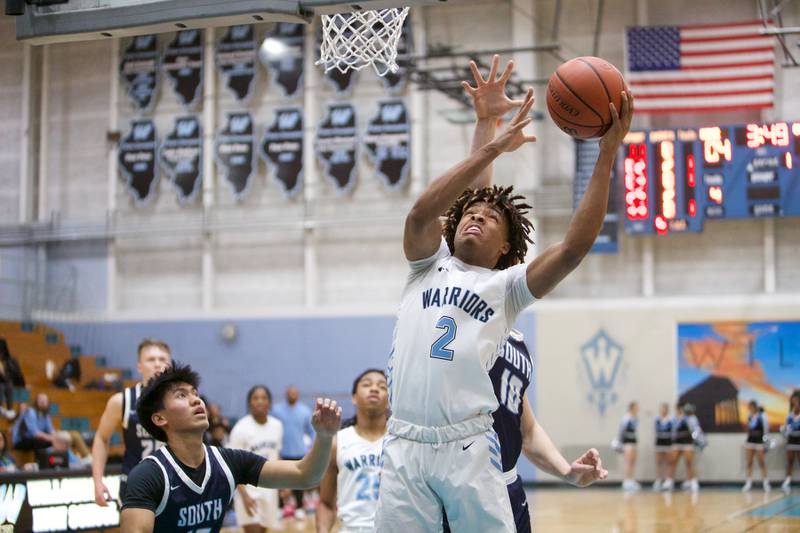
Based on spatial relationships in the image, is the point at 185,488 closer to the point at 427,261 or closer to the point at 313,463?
the point at 313,463

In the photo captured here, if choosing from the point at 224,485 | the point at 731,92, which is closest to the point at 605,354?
the point at 731,92

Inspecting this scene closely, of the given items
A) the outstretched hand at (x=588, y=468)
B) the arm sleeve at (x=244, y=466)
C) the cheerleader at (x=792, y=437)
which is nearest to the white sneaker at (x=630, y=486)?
the cheerleader at (x=792, y=437)

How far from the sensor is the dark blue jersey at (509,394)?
161 inches

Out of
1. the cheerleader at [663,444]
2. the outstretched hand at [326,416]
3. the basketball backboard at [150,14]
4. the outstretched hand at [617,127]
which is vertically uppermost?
the basketball backboard at [150,14]

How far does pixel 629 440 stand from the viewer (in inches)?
679

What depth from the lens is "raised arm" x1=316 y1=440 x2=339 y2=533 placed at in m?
5.93

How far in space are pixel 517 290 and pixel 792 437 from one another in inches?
570

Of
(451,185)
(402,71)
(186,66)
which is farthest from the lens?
(186,66)

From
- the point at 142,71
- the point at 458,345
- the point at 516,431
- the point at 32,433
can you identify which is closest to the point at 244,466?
the point at 516,431

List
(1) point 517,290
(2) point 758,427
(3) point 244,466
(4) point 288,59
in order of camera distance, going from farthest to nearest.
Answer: (4) point 288,59 < (2) point 758,427 < (3) point 244,466 < (1) point 517,290

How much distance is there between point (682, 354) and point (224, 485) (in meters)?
14.4

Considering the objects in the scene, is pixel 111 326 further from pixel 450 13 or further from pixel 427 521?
pixel 427 521

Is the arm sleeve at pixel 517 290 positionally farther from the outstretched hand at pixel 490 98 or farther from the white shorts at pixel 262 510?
the white shorts at pixel 262 510

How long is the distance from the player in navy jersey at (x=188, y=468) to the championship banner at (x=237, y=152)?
1537 centimetres
